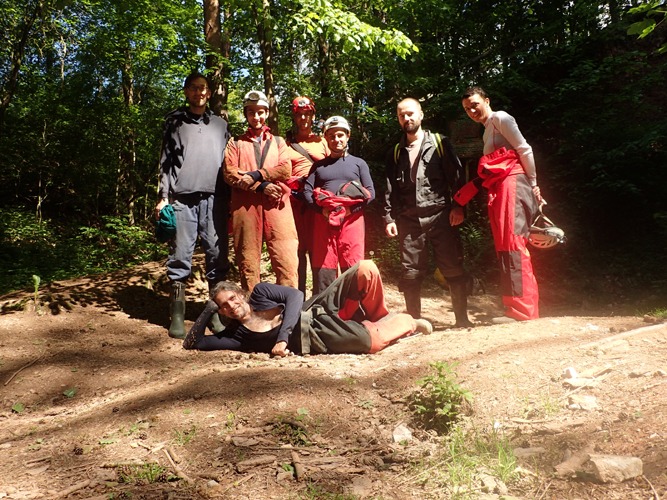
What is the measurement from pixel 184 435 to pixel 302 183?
3.05 metres

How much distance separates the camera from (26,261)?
10.4m

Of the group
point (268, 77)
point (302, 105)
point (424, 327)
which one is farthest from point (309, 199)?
point (268, 77)

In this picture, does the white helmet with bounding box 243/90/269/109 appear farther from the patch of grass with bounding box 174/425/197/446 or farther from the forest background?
the patch of grass with bounding box 174/425/197/446

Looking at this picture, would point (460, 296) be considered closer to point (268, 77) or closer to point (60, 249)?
point (268, 77)

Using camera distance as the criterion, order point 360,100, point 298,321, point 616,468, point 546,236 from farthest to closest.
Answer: point 360,100, point 546,236, point 298,321, point 616,468

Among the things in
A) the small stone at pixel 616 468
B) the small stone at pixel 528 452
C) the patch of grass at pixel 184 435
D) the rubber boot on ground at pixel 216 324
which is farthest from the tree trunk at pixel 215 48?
the small stone at pixel 616 468

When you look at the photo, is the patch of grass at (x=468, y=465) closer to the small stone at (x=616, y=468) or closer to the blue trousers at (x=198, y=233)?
the small stone at (x=616, y=468)

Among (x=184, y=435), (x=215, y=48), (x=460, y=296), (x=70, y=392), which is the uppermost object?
(x=215, y=48)

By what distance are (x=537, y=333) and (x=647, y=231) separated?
22.1 ft

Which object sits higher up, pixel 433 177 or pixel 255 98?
pixel 255 98

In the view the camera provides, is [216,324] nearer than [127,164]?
Yes

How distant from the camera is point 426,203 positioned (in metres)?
4.88

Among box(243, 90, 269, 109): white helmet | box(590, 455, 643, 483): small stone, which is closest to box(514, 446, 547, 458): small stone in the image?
box(590, 455, 643, 483): small stone

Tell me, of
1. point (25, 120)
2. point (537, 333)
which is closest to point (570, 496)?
point (537, 333)
